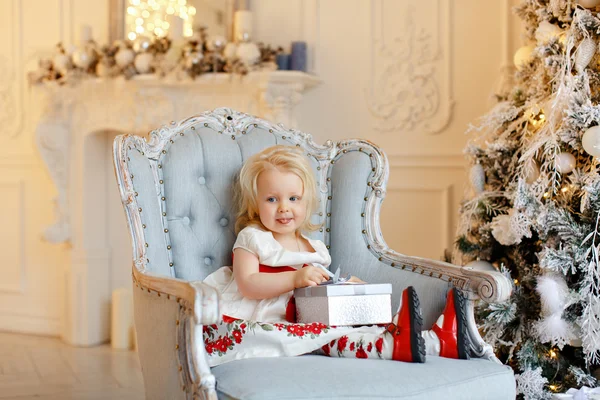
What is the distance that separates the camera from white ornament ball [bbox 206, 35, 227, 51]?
10.8 ft

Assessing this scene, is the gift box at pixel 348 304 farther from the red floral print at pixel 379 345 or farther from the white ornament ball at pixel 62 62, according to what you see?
the white ornament ball at pixel 62 62

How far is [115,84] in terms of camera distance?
3545 mm

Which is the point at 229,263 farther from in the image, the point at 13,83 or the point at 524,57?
the point at 13,83

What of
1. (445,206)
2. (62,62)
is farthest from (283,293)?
(62,62)

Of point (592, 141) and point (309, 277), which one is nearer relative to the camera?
point (309, 277)

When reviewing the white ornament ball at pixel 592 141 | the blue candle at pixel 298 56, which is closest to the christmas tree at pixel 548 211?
the white ornament ball at pixel 592 141

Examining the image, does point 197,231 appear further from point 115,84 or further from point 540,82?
point 115,84

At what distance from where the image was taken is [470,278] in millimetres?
1709

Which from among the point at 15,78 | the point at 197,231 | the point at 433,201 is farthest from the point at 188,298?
the point at 15,78

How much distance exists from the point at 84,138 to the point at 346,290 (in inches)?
96.7

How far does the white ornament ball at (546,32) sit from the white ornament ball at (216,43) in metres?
1.41

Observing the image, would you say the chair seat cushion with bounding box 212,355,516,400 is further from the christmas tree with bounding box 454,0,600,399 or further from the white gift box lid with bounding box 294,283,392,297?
the christmas tree with bounding box 454,0,600,399

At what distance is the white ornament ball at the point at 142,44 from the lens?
11.3 ft

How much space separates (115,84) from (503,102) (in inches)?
72.5
